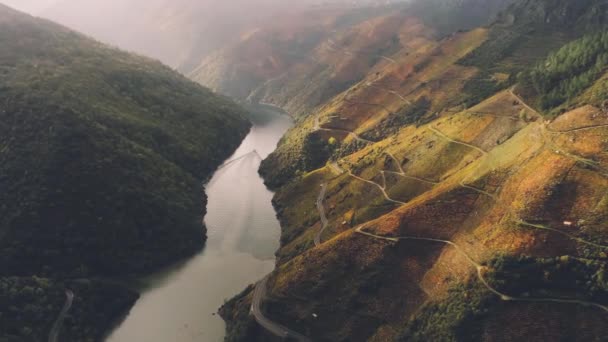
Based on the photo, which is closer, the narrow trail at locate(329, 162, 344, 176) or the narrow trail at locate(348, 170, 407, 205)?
the narrow trail at locate(348, 170, 407, 205)

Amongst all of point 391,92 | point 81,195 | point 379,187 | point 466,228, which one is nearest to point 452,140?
point 379,187

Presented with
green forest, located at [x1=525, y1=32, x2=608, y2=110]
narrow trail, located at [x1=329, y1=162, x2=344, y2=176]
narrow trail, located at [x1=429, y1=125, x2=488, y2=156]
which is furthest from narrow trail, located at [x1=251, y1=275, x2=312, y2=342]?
green forest, located at [x1=525, y1=32, x2=608, y2=110]

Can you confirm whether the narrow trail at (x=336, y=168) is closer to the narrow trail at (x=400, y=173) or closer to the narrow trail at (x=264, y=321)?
the narrow trail at (x=400, y=173)

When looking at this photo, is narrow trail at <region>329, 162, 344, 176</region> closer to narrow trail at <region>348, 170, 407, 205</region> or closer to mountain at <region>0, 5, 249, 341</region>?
narrow trail at <region>348, 170, 407, 205</region>

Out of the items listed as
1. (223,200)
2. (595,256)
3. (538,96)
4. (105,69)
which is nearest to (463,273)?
(595,256)

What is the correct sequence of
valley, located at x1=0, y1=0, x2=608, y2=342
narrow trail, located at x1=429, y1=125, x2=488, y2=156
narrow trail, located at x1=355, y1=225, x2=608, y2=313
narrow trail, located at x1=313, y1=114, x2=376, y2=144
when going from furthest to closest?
narrow trail, located at x1=313, y1=114, x2=376, y2=144, narrow trail, located at x1=429, y1=125, x2=488, y2=156, valley, located at x1=0, y1=0, x2=608, y2=342, narrow trail, located at x1=355, y1=225, x2=608, y2=313

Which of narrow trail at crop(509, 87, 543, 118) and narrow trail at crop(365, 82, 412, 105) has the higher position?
narrow trail at crop(509, 87, 543, 118)
